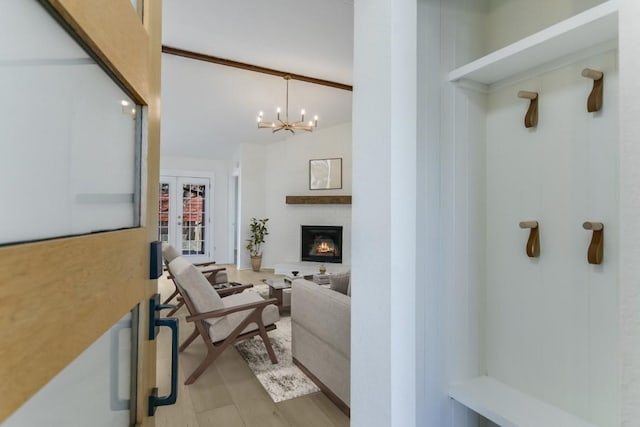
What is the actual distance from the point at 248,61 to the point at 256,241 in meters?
3.73

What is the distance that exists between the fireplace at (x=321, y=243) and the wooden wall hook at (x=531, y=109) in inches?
207

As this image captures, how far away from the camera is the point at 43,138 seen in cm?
44

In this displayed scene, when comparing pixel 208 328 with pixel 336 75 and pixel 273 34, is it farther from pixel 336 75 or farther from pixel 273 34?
pixel 336 75

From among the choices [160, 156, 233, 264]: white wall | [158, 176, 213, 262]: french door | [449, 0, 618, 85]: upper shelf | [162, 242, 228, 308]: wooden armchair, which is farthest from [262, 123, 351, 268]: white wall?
[449, 0, 618, 85]: upper shelf

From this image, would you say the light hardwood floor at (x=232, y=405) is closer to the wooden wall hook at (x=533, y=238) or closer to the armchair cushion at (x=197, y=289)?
the armchair cushion at (x=197, y=289)

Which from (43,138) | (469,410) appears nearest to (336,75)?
(469,410)

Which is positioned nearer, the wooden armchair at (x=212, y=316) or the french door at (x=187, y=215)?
the wooden armchair at (x=212, y=316)

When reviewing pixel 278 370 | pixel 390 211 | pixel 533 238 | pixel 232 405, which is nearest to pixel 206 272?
pixel 278 370

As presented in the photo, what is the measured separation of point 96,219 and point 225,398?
6.87 ft

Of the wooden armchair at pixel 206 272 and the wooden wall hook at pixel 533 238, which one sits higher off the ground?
the wooden wall hook at pixel 533 238

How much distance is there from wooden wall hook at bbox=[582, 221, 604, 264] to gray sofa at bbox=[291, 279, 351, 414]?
51.7 inches

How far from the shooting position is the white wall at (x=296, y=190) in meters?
6.30

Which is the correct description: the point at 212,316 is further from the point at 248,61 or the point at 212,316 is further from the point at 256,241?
the point at 256,241

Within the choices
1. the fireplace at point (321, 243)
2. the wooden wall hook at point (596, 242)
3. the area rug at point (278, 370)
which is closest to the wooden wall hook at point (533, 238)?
the wooden wall hook at point (596, 242)
